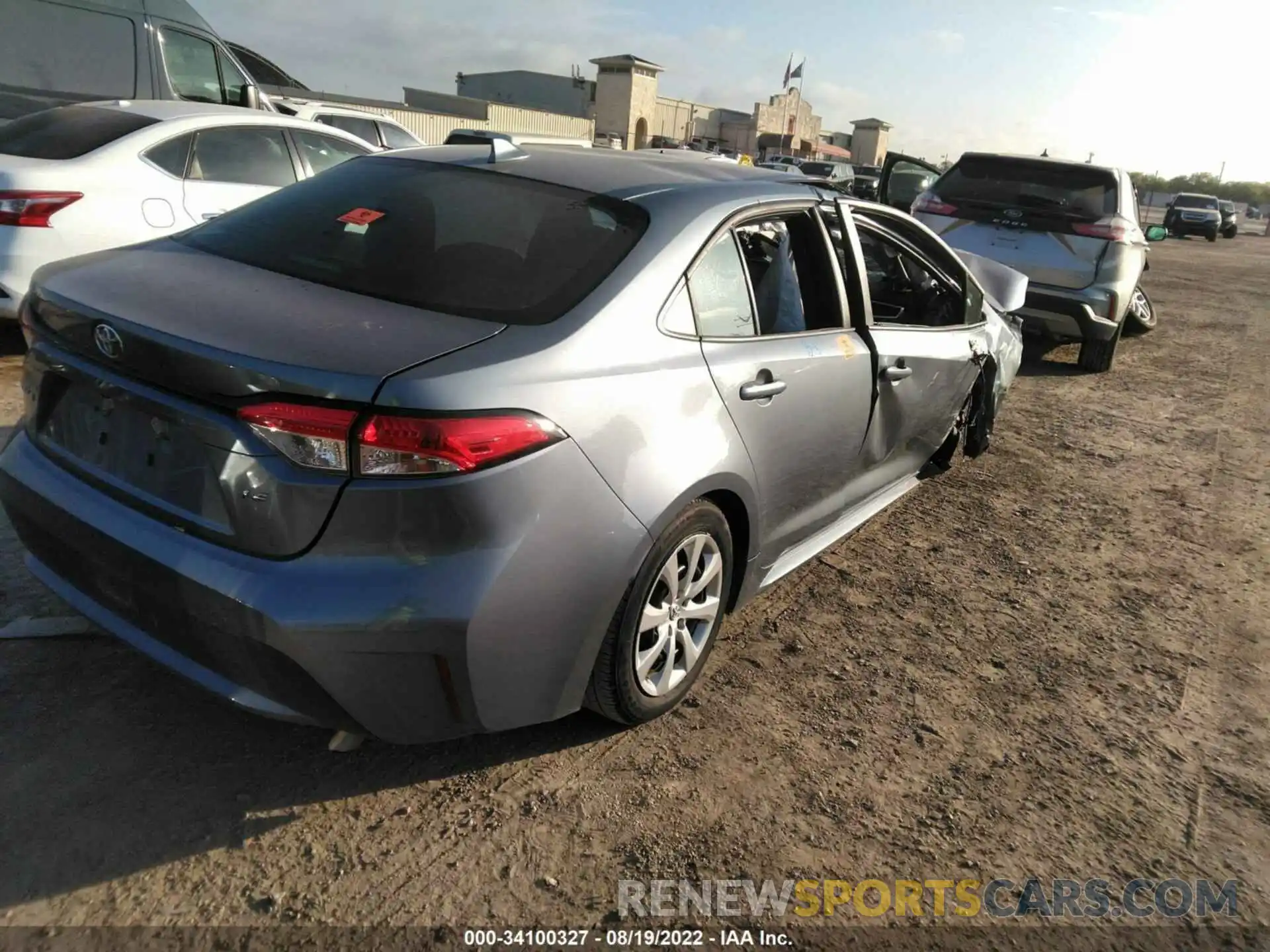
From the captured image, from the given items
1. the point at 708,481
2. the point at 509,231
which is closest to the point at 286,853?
the point at 708,481

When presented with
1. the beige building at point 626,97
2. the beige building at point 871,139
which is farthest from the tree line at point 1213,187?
the beige building at point 626,97

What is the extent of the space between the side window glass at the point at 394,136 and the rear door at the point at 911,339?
7.61m

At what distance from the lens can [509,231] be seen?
105 inches

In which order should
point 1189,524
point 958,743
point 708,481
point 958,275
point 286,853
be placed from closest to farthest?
point 286,853
point 708,481
point 958,743
point 958,275
point 1189,524

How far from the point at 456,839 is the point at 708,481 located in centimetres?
111

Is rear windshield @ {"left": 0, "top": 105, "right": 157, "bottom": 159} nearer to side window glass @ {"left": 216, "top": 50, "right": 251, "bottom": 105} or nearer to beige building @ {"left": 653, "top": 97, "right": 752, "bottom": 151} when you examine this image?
side window glass @ {"left": 216, "top": 50, "right": 251, "bottom": 105}

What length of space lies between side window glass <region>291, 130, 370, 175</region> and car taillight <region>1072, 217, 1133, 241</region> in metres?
5.76

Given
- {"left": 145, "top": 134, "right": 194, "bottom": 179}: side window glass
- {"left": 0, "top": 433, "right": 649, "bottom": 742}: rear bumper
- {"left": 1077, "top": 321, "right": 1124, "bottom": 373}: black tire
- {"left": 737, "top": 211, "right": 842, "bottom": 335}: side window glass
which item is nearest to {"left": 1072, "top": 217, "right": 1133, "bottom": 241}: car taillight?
{"left": 1077, "top": 321, "right": 1124, "bottom": 373}: black tire

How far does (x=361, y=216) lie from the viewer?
2.80m

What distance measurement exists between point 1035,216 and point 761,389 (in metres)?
6.33

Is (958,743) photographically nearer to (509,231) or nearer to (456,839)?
(456,839)

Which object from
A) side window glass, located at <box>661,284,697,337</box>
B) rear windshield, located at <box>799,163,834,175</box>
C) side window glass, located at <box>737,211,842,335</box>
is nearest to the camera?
side window glass, located at <box>661,284,697,337</box>

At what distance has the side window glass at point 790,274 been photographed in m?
3.04

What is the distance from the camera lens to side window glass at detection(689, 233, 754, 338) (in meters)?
2.69
